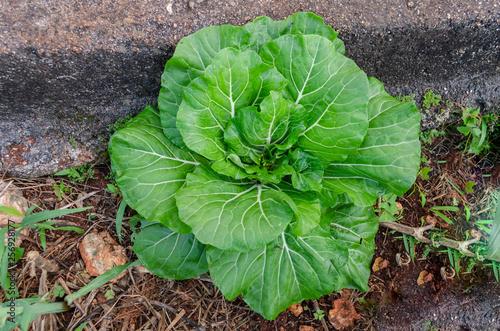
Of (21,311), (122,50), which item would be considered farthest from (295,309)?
(122,50)

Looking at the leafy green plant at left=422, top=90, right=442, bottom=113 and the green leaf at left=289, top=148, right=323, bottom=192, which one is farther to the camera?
the leafy green plant at left=422, top=90, right=442, bottom=113

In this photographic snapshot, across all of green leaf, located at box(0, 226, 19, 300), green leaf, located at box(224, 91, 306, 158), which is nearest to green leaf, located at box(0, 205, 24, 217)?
green leaf, located at box(0, 226, 19, 300)

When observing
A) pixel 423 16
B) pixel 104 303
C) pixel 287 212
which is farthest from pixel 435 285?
pixel 104 303

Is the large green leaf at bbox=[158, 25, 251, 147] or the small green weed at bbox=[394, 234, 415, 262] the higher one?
the large green leaf at bbox=[158, 25, 251, 147]

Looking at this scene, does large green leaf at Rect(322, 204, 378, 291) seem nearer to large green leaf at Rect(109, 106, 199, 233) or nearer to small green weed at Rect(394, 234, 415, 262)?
small green weed at Rect(394, 234, 415, 262)

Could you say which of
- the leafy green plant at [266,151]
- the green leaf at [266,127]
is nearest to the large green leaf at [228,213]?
the leafy green plant at [266,151]

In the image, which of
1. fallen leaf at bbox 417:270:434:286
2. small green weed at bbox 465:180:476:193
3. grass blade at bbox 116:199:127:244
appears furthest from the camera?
small green weed at bbox 465:180:476:193

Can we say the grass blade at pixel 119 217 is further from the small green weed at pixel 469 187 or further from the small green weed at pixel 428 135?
the small green weed at pixel 469 187
